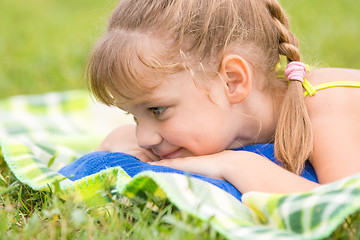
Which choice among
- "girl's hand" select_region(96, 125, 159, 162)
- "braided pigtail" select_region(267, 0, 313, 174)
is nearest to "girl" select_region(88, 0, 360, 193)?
"braided pigtail" select_region(267, 0, 313, 174)

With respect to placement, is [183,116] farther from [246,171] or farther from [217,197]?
[217,197]

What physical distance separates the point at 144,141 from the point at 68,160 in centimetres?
79

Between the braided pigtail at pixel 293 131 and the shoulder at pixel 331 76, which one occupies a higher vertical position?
the shoulder at pixel 331 76

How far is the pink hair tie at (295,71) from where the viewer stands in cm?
214

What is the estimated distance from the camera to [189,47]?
2.10m

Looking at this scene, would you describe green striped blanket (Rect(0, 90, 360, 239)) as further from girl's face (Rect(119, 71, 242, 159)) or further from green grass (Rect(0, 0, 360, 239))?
girl's face (Rect(119, 71, 242, 159))

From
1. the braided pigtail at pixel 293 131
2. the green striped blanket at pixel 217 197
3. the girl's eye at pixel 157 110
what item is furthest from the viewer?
the girl's eye at pixel 157 110

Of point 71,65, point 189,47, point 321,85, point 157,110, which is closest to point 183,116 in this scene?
point 157,110

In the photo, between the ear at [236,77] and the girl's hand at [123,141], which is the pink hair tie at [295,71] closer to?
the ear at [236,77]

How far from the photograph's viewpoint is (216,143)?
2135mm

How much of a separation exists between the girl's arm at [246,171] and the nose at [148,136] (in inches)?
4.8

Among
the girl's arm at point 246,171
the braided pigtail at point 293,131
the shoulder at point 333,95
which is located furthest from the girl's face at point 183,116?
the shoulder at point 333,95

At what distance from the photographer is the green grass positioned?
1.53 meters

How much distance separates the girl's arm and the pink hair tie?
424mm
